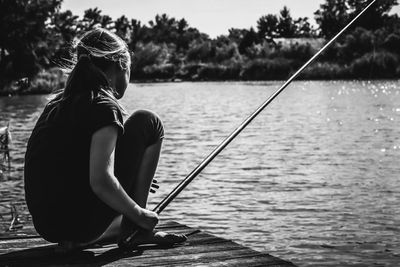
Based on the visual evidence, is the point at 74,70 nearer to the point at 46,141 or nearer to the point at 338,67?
the point at 46,141

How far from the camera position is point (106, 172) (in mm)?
2957

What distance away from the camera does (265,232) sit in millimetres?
8320

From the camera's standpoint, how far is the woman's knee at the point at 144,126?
328 cm

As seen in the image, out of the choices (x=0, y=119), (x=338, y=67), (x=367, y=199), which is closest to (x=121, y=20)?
(x=338, y=67)

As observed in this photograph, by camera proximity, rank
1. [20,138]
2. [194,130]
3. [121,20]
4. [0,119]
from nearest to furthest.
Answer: [20,138], [194,130], [0,119], [121,20]

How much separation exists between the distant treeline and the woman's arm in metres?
46.0

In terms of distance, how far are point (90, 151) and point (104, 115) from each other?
0.17m

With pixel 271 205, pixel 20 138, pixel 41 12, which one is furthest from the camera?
pixel 41 12

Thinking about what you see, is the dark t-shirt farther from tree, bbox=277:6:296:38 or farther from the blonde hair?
tree, bbox=277:6:296:38

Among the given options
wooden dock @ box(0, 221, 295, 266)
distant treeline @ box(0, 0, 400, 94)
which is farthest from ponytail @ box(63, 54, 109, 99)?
distant treeline @ box(0, 0, 400, 94)

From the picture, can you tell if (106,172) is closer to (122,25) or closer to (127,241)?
(127,241)

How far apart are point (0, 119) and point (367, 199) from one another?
19.9 metres

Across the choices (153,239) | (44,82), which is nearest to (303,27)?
(44,82)

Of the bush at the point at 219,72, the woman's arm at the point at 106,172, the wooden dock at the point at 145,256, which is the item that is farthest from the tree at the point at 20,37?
the woman's arm at the point at 106,172
